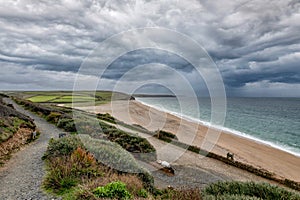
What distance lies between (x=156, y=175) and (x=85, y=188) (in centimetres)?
957

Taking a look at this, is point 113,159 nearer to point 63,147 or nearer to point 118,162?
point 118,162

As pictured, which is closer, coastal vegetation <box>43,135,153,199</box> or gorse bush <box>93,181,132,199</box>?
gorse bush <box>93,181,132,199</box>

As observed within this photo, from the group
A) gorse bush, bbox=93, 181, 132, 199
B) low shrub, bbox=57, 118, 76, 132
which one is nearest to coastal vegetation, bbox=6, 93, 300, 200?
gorse bush, bbox=93, 181, 132, 199

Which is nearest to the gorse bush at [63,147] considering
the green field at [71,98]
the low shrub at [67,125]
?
the low shrub at [67,125]

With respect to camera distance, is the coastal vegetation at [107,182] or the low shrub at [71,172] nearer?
the coastal vegetation at [107,182]

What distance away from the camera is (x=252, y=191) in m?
8.22

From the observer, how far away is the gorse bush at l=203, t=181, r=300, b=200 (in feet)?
25.2

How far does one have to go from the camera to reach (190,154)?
2336 cm

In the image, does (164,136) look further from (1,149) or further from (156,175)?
(1,149)

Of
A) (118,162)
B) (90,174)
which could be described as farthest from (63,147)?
(90,174)

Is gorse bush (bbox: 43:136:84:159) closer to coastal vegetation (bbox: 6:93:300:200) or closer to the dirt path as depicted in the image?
coastal vegetation (bbox: 6:93:300:200)

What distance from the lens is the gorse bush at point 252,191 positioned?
7684 mm

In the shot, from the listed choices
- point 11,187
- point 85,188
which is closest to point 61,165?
point 11,187

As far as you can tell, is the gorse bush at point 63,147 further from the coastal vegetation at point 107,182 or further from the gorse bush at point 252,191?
the gorse bush at point 252,191
